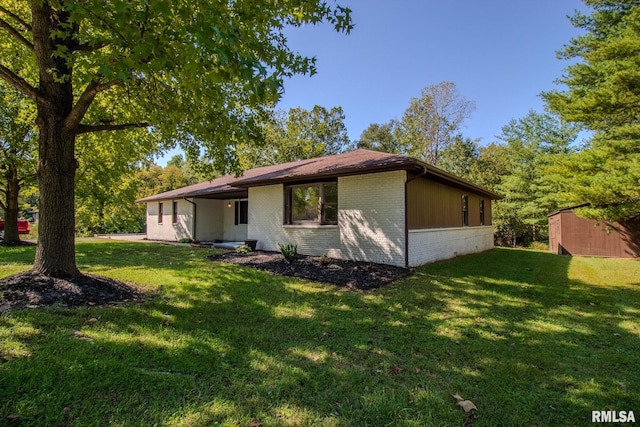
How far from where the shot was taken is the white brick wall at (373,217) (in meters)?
8.81

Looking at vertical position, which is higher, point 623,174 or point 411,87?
point 411,87

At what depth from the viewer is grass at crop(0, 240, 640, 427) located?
2.44 meters

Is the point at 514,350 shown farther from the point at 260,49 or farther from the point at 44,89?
the point at 44,89

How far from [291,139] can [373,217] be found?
21.8 m

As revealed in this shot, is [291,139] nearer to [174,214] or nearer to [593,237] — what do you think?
[174,214]

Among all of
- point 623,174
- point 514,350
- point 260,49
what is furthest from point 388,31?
point 514,350

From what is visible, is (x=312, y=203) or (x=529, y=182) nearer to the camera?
(x=312, y=203)

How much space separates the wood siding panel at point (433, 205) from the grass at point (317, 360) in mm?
3585

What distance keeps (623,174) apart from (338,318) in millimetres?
8983

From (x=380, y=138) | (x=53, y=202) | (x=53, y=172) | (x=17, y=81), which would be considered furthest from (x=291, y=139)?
(x=53, y=202)

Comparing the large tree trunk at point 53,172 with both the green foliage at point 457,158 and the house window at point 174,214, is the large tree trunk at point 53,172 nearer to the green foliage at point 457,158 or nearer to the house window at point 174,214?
the house window at point 174,214

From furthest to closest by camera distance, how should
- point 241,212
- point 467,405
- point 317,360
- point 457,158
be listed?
point 457,158 → point 241,212 → point 317,360 → point 467,405

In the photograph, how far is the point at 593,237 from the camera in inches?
619

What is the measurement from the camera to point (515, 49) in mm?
14305
